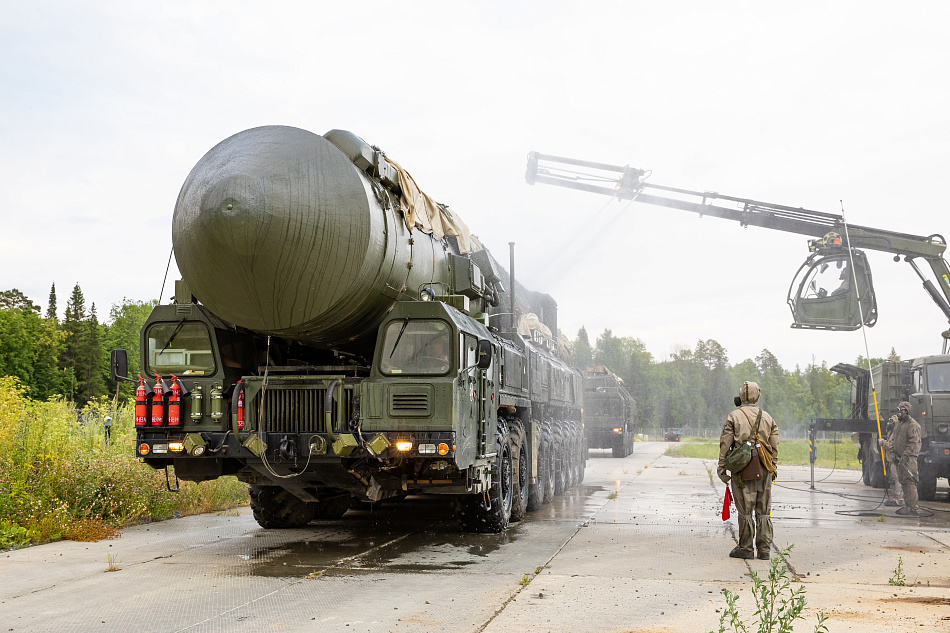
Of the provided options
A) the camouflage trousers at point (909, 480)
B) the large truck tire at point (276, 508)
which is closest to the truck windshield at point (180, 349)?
the large truck tire at point (276, 508)

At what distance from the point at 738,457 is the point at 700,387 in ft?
356

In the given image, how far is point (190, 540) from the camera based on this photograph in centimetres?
1031

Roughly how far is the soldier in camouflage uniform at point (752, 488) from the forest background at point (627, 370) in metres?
46.3

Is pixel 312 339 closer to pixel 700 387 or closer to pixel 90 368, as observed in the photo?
pixel 90 368

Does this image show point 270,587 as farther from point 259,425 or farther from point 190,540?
point 190,540

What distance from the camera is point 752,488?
9109 millimetres

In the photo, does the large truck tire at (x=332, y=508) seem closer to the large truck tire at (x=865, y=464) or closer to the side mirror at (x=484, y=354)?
the side mirror at (x=484, y=354)

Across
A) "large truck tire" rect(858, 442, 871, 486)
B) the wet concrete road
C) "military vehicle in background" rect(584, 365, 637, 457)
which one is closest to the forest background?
"military vehicle in background" rect(584, 365, 637, 457)

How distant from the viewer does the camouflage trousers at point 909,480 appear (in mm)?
13758

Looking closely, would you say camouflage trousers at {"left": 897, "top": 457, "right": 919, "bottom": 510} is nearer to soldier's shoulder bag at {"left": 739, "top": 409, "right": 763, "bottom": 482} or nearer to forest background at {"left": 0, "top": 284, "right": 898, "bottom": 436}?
soldier's shoulder bag at {"left": 739, "top": 409, "right": 763, "bottom": 482}

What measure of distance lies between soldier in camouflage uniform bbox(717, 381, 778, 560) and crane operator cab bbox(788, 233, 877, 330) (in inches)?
379

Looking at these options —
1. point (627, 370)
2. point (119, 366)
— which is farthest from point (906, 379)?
point (627, 370)

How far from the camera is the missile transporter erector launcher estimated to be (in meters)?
8.38

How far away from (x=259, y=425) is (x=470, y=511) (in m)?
3.12
